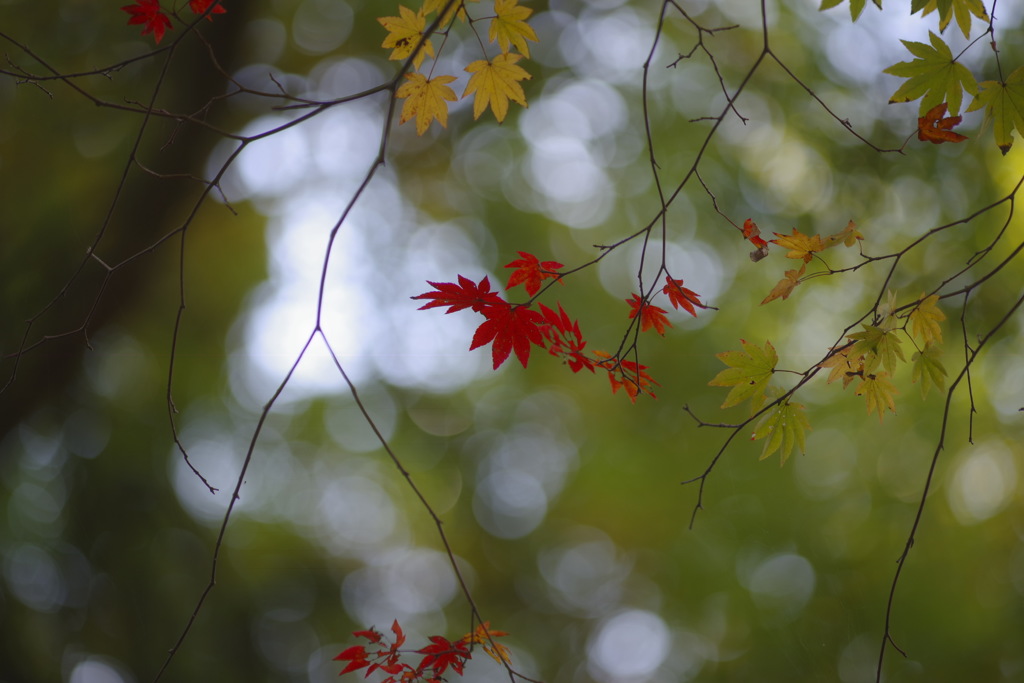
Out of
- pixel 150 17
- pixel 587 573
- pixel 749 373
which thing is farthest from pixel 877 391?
pixel 587 573

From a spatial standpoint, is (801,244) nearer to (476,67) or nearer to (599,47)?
(476,67)

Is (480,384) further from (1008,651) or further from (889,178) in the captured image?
(1008,651)

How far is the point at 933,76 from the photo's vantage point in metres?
0.88

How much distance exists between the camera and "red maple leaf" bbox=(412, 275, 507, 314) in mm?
910

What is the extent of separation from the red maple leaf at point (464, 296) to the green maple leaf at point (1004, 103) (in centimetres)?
62

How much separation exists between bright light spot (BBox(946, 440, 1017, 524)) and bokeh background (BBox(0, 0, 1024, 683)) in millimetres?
12

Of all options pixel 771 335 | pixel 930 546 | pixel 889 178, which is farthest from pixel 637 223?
pixel 930 546

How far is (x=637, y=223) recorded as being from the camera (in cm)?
352

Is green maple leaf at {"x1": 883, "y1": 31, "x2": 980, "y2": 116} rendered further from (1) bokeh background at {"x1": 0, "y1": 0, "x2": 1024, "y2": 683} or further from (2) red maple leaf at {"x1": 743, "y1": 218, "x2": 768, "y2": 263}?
(1) bokeh background at {"x1": 0, "y1": 0, "x2": 1024, "y2": 683}

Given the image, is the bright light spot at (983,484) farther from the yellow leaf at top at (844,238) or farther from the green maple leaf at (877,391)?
the yellow leaf at top at (844,238)

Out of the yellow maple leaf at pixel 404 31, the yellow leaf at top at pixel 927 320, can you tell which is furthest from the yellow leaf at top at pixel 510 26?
the yellow leaf at top at pixel 927 320

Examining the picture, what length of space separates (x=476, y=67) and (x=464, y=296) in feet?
1.27

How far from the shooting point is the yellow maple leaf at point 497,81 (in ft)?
3.50

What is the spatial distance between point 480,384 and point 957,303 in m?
2.18
